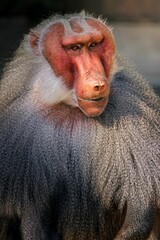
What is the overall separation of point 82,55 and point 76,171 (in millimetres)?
707

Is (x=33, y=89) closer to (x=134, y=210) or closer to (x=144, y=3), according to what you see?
(x=134, y=210)

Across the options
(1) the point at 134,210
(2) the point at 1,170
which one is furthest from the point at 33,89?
(1) the point at 134,210

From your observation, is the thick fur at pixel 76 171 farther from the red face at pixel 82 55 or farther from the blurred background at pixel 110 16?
the blurred background at pixel 110 16

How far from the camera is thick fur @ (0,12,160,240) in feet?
16.4

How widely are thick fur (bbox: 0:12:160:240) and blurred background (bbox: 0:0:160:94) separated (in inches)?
195

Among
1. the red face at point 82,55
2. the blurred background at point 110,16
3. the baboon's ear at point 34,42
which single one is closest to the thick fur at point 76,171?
the baboon's ear at point 34,42

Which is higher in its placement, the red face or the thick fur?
the red face

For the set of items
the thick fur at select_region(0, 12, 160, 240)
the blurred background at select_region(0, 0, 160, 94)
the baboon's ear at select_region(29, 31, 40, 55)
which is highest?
the baboon's ear at select_region(29, 31, 40, 55)

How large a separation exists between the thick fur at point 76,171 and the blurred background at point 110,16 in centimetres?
494

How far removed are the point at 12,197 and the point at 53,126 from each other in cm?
50

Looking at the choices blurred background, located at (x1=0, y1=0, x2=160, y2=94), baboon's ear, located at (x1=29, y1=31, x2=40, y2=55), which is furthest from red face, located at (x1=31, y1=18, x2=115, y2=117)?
blurred background, located at (x1=0, y1=0, x2=160, y2=94)

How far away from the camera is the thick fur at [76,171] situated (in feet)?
16.4

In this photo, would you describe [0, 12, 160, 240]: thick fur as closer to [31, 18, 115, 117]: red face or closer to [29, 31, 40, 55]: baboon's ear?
[29, 31, 40, 55]: baboon's ear

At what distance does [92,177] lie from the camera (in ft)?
16.5
